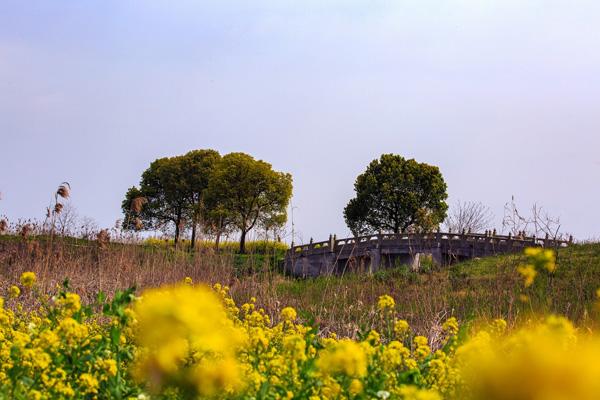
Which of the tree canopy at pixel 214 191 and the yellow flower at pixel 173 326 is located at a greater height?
the tree canopy at pixel 214 191

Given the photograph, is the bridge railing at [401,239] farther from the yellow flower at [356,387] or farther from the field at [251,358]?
the yellow flower at [356,387]

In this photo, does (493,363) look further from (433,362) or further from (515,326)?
(515,326)

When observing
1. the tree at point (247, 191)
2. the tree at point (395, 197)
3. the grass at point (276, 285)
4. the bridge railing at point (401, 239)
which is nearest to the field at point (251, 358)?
the grass at point (276, 285)

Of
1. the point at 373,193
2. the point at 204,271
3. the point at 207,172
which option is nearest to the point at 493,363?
the point at 204,271

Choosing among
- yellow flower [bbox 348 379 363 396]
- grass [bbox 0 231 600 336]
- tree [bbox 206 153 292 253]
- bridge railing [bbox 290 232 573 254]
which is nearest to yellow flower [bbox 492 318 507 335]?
yellow flower [bbox 348 379 363 396]

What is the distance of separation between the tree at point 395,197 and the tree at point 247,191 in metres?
4.28

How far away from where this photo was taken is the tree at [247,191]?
42.6 metres

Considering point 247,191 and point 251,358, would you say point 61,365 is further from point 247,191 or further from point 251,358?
point 247,191

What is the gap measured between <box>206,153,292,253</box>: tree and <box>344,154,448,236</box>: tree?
428cm

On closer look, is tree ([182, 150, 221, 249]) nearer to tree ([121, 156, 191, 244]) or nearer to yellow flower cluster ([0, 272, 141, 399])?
tree ([121, 156, 191, 244])

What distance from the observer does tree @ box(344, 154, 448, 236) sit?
41.6m

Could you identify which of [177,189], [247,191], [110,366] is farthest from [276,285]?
[177,189]

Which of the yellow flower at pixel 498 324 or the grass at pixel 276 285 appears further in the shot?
the grass at pixel 276 285

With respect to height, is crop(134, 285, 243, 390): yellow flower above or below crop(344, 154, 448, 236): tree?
below
